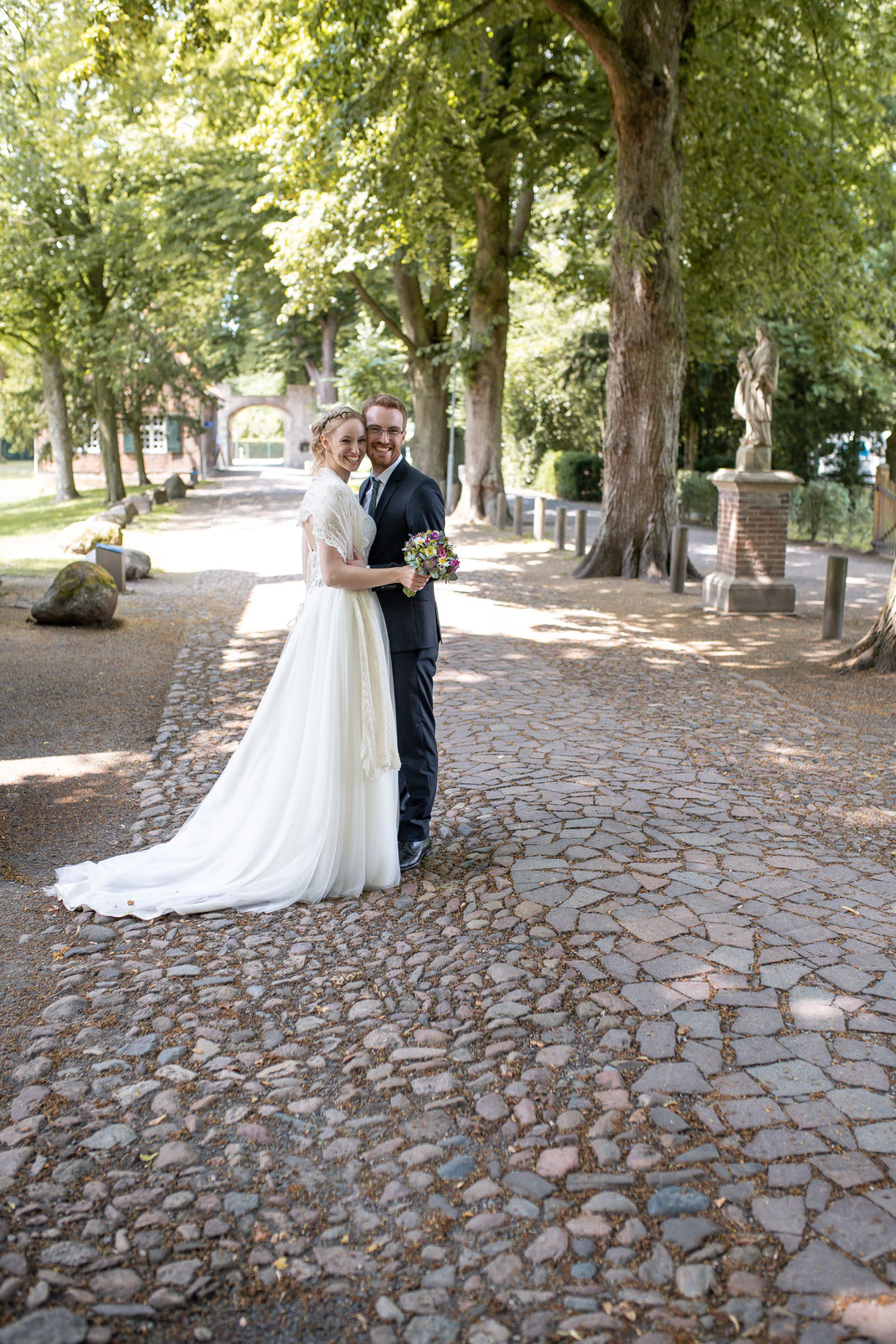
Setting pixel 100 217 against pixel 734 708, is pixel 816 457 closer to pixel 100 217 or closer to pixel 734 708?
pixel 100 217

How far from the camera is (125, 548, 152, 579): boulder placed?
53.5ft

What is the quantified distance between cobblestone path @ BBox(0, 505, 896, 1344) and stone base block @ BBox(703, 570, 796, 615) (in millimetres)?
7620

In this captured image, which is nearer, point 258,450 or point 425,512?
point 425,512

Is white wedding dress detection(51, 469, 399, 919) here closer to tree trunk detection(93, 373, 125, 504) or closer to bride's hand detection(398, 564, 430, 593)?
bride's hand detection(398, 564, 430, 593)

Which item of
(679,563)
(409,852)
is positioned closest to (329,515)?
(409,852)

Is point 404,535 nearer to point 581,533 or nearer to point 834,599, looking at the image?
point 834,599

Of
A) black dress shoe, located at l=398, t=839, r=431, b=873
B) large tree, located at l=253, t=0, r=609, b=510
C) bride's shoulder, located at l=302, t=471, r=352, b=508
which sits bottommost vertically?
black dress shoe, located at l=398, t=839, r=431, b=873

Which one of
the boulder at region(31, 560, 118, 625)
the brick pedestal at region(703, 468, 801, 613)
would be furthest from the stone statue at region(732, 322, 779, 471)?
the boulder at region(31, 560, 118, 625)

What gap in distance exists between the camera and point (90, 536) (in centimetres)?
1850

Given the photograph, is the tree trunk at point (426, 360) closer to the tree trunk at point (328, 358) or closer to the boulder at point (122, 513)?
the boulder at point (122, 513)

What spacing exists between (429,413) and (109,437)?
11268mm

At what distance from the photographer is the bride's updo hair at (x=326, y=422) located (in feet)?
15.5

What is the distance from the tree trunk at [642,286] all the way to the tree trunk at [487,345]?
5.72 meters

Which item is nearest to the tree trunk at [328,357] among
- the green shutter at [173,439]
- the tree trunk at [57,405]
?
the green shutter at [173,439]
